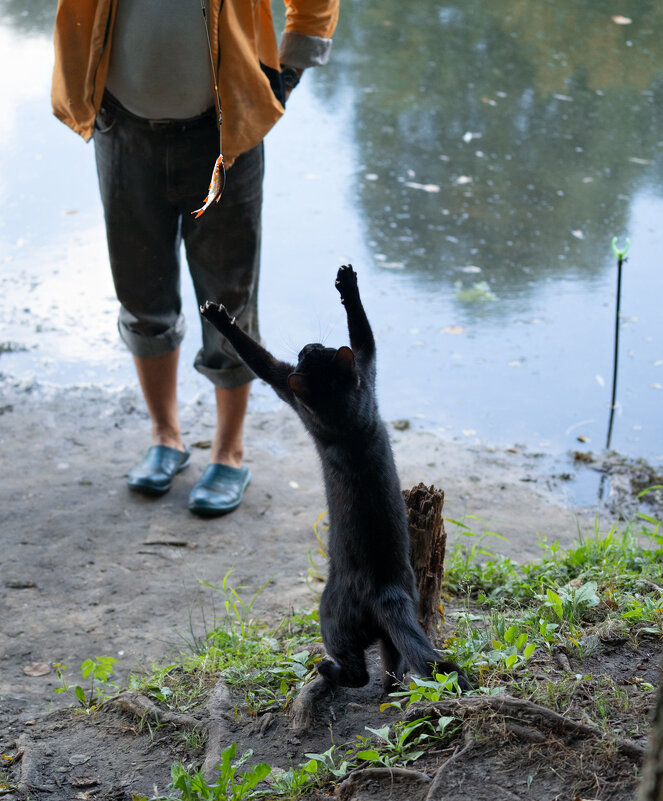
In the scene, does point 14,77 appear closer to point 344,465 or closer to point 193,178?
point 193,178

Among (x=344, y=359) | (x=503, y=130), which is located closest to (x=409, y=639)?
(x=344, y=359)

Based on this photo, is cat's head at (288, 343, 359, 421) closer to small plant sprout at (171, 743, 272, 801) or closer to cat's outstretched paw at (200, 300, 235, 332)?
cat's outstretched paw at (200, 300, 235, 332)

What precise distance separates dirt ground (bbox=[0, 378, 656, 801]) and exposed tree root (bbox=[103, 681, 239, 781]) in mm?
61

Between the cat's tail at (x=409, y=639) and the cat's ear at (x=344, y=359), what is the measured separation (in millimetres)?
627

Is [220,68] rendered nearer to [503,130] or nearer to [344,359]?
[344,359]

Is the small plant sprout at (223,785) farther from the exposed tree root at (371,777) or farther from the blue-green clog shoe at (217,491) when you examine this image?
the blue-green clog shoe at (217,491)

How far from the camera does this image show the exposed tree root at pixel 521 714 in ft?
6.16

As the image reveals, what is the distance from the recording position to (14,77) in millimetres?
8234

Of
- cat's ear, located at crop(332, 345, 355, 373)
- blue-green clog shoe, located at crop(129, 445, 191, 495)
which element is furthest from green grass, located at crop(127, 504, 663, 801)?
cat's ear, located at crop(332, 345, 355, 373)

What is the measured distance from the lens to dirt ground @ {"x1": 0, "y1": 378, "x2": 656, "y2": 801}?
2.45 m

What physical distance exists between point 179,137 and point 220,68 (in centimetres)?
32

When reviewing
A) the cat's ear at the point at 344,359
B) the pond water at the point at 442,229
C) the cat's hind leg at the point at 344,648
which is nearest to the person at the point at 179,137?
the pond water at the point at 442,229

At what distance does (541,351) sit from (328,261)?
5.26 ft

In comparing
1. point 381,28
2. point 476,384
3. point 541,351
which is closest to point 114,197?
point 476,384
